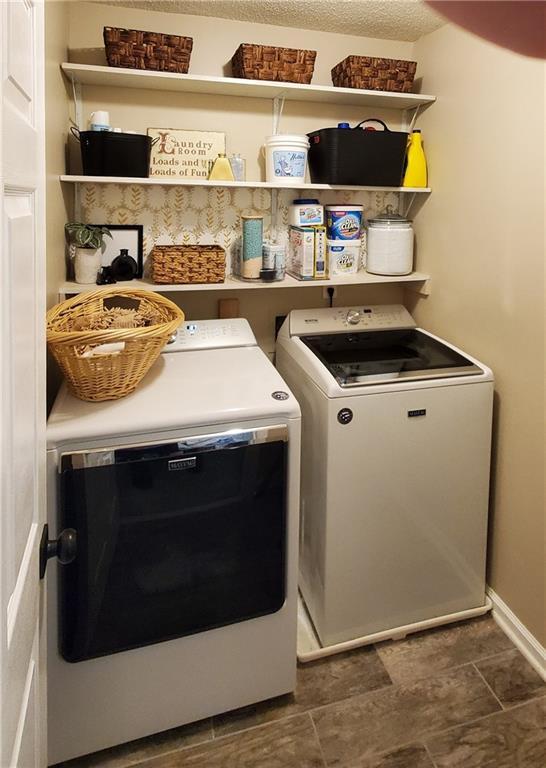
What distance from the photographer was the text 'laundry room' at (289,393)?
1525 millimetres

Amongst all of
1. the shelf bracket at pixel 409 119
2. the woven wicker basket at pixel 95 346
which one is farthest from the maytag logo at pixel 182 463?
the shelf bracket at pixel 409 119

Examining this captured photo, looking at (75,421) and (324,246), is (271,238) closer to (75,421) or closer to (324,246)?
(324,246)

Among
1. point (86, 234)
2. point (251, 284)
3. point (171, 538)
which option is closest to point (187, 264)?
point (251, 284)

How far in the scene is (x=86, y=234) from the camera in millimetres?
1966

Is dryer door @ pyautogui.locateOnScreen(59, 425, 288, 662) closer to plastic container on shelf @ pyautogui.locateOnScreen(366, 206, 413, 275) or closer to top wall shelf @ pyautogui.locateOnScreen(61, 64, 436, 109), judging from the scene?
plastic container on shelf @ pyautogui.locateOnScreen(366, 206, 413, 275)

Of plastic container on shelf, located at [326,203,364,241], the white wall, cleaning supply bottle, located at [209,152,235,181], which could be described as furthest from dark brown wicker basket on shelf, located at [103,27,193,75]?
the white wall

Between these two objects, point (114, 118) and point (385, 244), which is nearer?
point (114, 118)

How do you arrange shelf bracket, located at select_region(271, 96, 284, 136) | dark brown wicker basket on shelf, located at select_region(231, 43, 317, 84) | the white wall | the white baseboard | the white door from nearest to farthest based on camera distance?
the white door, the white wall, the white baseboard, dark brown wicker basket on shelf, located at select_region(231, 43, 317, 84), shelf bracket, located at select_region(271, 96, 284, 136)

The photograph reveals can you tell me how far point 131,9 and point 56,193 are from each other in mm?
848

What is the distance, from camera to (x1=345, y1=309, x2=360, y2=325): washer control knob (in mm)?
2326

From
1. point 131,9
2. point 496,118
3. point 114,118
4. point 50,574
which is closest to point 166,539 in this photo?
point 50,574

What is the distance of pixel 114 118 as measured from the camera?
83.4 inches

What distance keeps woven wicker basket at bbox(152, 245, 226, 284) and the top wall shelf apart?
58 centimetres

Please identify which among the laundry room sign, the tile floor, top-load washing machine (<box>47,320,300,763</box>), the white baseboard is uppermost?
the laundry room sign
